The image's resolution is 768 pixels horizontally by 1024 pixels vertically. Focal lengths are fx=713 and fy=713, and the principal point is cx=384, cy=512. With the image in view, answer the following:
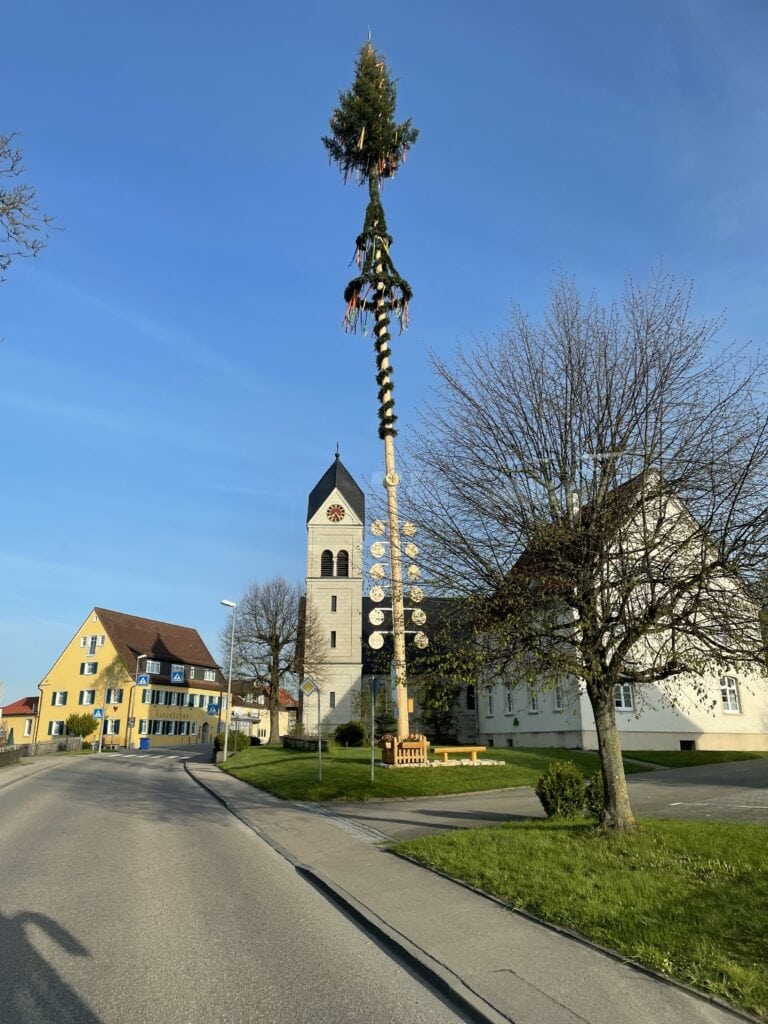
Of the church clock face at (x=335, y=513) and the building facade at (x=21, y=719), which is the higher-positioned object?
the church clock face at (x=335, y=513)

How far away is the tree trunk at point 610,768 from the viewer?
33.6 ft

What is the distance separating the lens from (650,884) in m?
7.72

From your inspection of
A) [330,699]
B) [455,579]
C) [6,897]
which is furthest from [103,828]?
[330,699]

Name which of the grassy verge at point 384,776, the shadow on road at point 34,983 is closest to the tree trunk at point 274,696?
the grassy verge at point 384,776

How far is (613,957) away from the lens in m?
5.87

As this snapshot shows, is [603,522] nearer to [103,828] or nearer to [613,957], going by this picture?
[613,957]

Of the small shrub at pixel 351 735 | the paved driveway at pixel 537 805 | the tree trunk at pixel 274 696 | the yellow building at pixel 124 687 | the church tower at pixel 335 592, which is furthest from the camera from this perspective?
the yellow building at pixel 124 687

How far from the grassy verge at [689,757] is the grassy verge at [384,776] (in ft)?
6.26

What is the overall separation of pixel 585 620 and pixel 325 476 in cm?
5664

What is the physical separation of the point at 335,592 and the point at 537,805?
4435cm

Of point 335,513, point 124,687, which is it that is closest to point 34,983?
point 335,513

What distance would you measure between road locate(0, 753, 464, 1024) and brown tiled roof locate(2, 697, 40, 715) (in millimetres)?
75172

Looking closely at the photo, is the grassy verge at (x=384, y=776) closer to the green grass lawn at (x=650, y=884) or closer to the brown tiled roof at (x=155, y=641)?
the green grass lawn at (x=650, y=884)

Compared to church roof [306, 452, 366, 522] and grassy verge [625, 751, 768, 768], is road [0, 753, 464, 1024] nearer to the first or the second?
grassy verge [625, 751, 768, 768]
